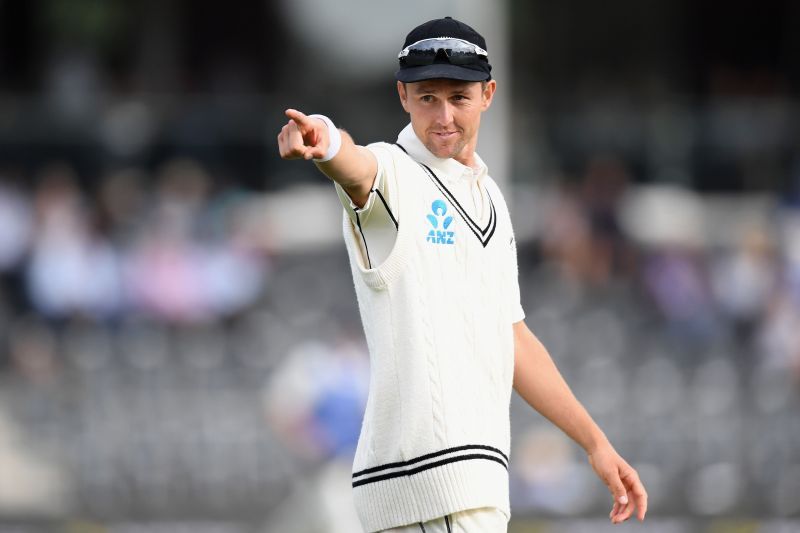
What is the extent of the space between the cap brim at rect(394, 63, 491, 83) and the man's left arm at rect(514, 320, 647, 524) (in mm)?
794

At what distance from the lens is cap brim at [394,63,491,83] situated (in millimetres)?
4156

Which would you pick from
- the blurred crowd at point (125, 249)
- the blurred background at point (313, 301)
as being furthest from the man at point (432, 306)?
the blurred crowd at point (125, 249)

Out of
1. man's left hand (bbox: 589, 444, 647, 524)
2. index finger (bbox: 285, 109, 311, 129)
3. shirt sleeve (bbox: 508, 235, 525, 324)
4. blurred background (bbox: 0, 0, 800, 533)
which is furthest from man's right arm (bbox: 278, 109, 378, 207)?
blurred background (bbox: 0, 0, 800, 533)

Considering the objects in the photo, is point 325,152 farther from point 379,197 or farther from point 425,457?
point 425,457

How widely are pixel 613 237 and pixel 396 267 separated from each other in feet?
30.2

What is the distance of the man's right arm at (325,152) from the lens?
12.3 ft

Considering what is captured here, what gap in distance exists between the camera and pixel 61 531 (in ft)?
35.5

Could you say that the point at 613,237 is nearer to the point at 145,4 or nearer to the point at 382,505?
the point at 145,4

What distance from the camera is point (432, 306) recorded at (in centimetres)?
415

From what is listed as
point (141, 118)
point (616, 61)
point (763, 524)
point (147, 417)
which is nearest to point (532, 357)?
point (763, 524)

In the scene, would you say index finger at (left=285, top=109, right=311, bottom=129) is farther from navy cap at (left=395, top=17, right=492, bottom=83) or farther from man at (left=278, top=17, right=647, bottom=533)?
navy cap at (left=395, top=17, right=492, bottom=83)

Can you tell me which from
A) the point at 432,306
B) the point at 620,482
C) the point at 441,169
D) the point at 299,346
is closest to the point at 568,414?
the point at 620,482

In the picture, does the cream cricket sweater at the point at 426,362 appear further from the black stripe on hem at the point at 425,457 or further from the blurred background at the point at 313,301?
the blurred background at the point at 313,301

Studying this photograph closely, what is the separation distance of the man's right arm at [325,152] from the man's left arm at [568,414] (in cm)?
78
